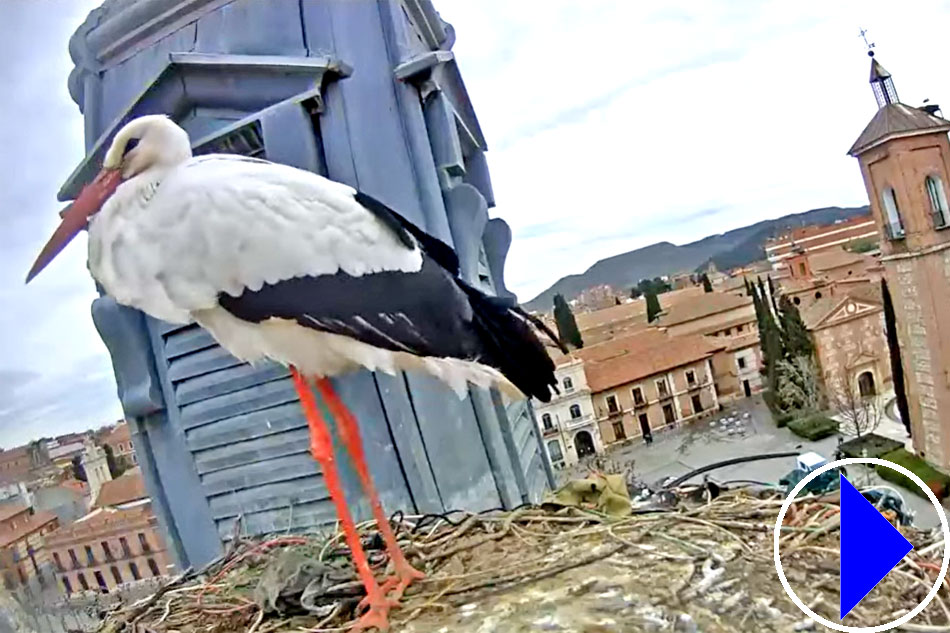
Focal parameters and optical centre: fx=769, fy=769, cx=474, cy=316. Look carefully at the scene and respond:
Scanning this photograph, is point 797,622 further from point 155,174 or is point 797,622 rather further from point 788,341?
point 155,174

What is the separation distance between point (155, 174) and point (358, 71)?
46 centimetres

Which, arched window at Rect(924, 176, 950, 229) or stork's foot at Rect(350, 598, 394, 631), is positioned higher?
arched window at Rect(924, 176, 950, 229)

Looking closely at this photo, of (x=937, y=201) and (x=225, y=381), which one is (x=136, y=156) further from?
(x=937, y=201)

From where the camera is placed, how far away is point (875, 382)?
129 centimetres

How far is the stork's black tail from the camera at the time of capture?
93cm

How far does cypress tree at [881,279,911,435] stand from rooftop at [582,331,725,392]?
0.27m

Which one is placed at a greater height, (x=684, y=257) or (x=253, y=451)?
(x=684, y=257)

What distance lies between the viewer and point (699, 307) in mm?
1382

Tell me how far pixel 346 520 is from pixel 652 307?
71 centimetres

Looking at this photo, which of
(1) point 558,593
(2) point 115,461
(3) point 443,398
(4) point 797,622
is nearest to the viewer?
(4) point 797,622

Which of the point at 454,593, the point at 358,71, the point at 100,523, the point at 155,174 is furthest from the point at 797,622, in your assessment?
the point at 100,523

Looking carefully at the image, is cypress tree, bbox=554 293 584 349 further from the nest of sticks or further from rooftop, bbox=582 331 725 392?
the nest of sticks

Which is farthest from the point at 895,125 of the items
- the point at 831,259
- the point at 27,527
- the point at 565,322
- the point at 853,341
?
the point at 27,527

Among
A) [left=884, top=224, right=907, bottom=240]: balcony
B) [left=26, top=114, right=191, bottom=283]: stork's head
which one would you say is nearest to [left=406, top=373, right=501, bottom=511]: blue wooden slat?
[left=26, top=114, right=191, bottom=283]: stork's head
